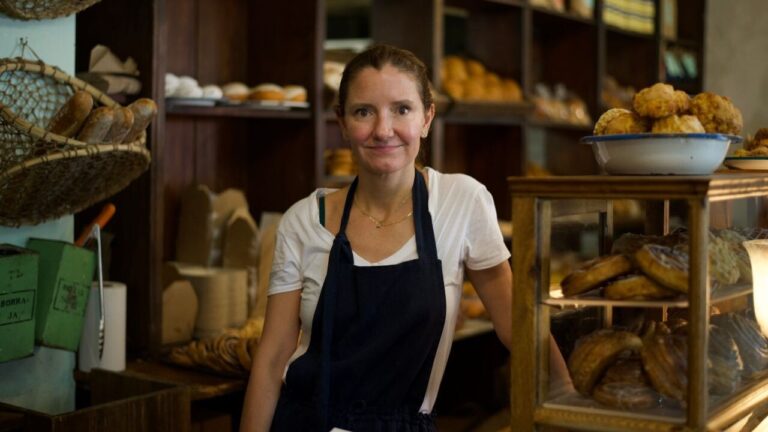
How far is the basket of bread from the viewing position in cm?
152

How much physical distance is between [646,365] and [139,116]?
1406 mm

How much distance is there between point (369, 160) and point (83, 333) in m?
1.16

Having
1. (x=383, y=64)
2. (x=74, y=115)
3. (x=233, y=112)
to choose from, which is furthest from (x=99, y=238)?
(x=383, y=64)

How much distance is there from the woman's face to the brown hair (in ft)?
0.04

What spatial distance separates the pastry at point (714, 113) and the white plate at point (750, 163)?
27cm

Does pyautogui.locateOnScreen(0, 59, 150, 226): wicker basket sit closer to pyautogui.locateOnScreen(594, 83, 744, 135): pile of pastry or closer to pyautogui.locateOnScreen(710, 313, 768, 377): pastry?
pyautogui.locateOnScreen(594, 83, 744, 135): pile of pastry

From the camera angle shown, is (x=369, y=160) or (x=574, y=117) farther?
(x=574, y=117)

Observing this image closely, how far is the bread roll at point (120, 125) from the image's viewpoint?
223 centimetres

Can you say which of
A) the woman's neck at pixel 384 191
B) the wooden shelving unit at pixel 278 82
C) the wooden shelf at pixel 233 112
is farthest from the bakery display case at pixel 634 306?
the wooden shelf at pixel 233 112

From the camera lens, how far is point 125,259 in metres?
2.89

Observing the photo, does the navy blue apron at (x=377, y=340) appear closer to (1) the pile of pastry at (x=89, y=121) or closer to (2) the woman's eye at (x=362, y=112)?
(2) the woman's eye at (x=362, y=112)

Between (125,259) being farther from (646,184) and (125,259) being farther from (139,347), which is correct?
(646,184)

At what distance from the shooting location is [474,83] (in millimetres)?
4324

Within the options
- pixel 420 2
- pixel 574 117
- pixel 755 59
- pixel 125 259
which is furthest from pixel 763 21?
pixel 125 259
